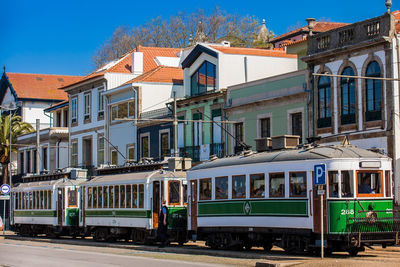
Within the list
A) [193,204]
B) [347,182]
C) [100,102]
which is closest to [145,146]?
[100,102]

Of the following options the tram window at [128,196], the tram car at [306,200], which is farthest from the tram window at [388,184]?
the tram window at [128,196]

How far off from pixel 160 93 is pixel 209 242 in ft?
81.8

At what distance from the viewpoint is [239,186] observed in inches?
1019

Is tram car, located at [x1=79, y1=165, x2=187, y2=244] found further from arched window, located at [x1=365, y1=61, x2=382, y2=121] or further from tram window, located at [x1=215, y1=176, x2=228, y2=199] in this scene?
arched window, located at [x1=365, y1=61, x2=382, y2=121]

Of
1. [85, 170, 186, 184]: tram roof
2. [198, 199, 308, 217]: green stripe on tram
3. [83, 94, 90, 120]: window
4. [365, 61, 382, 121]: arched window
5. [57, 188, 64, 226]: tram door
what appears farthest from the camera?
[83, 94, 90, 120]: window

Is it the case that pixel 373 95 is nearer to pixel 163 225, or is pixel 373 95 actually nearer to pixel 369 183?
pixel 163 225

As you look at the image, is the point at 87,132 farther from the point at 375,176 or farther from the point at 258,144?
the point at 375,176

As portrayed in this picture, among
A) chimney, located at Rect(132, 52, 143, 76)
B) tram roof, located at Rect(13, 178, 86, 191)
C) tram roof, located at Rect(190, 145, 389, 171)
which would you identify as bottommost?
tram roof, located at Rect(13, 178, 86, 191)

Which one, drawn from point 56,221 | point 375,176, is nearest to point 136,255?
point 375,176

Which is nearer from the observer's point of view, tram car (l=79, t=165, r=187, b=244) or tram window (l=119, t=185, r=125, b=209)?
tram car (l=79, t=165, r=187, b=244)

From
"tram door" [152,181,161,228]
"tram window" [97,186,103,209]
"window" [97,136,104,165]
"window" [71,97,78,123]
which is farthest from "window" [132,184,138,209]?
"window" [71,97,78,123]

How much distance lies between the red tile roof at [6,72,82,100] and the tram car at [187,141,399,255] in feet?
179

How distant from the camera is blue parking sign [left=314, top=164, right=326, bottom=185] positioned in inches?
818

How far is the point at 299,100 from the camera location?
36.7 m
